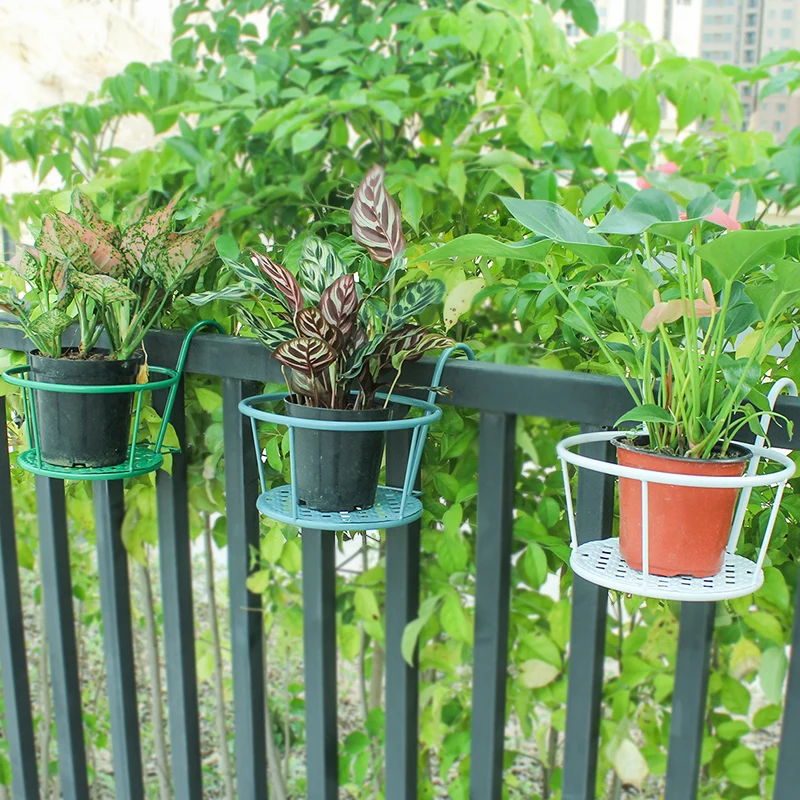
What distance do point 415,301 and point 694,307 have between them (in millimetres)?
265

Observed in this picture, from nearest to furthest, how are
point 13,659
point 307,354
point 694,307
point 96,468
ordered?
point 694,307 < point 307,354 < point 96,468 < point 13,659

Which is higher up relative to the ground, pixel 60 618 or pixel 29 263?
pixel 29 263

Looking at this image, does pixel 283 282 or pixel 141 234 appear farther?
pixel 141 234

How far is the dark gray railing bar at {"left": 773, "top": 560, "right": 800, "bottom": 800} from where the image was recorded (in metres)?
0.76

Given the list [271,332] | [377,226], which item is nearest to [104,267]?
[271,332]

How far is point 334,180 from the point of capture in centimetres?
149

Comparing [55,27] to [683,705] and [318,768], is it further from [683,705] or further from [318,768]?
[683,705]

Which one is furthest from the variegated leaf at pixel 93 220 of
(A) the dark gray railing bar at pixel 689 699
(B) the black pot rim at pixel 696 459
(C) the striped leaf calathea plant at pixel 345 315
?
(A) the dark gray railing bar at pixel 689 699

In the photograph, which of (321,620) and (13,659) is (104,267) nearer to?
(321,620)

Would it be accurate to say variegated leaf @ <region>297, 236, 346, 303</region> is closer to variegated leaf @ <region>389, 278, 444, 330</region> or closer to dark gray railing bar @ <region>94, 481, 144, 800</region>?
variegated leaf @ <region>389, 278, 444, 330</region>

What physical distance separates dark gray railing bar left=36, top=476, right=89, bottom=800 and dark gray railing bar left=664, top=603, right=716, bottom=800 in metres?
0.92

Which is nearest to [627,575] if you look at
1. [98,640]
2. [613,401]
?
[613,401]

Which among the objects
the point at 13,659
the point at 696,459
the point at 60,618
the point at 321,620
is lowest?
the point at 13,659

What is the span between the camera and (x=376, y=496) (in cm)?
90
